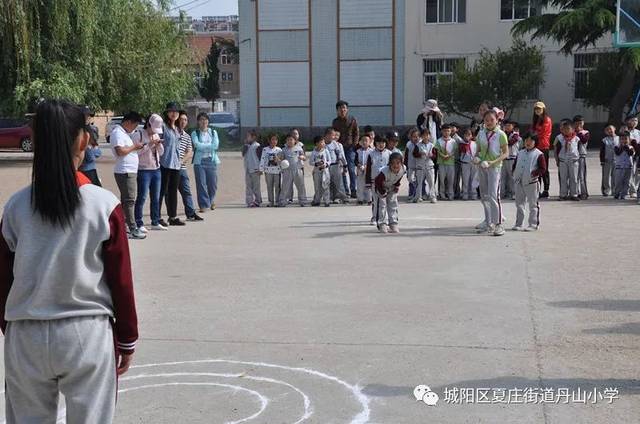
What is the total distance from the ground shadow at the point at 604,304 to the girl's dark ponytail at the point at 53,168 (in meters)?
5.51

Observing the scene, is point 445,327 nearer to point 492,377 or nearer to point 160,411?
point 492,377

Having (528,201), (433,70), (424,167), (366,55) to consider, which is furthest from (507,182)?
(366,55)

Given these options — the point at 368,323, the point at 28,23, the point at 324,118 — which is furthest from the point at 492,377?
the point at 324,118

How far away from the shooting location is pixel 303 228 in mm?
13281

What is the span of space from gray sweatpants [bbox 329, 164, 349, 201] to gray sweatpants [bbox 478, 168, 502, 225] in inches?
208

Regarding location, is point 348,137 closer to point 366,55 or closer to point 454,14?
point 366,55

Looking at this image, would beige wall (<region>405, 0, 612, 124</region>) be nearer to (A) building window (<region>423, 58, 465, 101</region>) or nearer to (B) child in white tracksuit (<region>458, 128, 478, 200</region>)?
(A) building window (<region>423, 58, 465, 101</region>)

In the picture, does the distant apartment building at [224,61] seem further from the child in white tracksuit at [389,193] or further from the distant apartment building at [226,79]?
the child in white tracksuit at [389,193]

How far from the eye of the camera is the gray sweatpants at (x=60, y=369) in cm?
325

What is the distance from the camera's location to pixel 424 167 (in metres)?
17.0

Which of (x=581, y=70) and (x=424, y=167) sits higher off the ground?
(x=581, y=70)

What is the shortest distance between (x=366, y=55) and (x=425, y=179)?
25.5m

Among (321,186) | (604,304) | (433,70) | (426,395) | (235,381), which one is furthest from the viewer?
(433,70)

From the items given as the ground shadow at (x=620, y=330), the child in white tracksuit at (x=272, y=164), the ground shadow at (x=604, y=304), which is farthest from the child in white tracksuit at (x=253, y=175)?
the ground shadow at (x=620, y=330)
